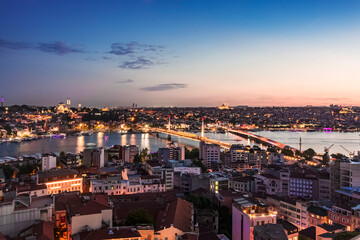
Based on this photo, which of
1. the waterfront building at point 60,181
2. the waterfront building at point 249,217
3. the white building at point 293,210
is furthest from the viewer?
the waterfront building at point 60,181

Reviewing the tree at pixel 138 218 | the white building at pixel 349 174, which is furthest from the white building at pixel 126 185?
the white building at pixel 349 174

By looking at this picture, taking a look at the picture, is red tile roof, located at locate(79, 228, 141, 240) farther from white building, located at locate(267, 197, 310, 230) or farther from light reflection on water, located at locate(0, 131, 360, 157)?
light reflection on water, located at locate(0, 131, 360, 157)

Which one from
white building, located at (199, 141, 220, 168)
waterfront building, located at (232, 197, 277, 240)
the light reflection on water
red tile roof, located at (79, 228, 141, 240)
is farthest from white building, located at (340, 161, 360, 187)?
the light reflection on water

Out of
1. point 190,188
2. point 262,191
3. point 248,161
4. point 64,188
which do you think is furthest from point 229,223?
point 248,161

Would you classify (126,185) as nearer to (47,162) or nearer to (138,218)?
(138,218)

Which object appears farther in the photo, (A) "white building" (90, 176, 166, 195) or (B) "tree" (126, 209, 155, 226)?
(A) "white building" (90, 176, 166, 195)

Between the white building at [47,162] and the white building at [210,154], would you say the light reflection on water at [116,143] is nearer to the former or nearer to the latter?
the white building at [210,154]

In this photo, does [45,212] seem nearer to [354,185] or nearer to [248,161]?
[354,185]
